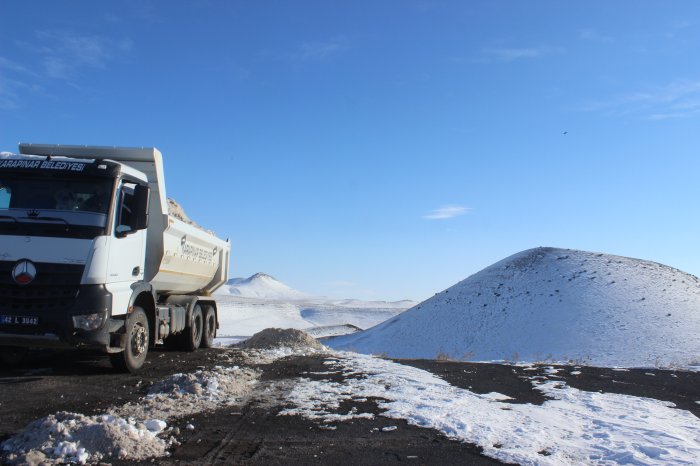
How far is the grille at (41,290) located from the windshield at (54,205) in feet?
1.79

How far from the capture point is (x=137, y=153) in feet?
39.2

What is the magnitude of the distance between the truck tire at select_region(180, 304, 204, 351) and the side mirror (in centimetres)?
513

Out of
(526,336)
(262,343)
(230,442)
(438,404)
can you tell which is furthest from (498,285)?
(230,442)

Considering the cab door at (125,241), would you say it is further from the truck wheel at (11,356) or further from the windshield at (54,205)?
the truck wheel at (11,356)

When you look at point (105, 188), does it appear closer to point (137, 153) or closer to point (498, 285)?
point (137, 153)

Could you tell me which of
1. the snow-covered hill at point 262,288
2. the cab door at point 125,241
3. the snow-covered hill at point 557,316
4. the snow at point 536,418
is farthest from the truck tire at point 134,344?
the snow-covered hill at point 262,288

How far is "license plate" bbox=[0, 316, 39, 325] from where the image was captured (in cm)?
898

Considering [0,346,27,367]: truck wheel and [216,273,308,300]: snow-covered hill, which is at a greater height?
[216,273,308,300]: snow-covered hill

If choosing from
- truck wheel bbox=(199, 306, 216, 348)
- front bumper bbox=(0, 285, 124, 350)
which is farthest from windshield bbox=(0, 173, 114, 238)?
truck wheel bbox=(199, 306, 216, 348)

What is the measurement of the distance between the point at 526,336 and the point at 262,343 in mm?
22094

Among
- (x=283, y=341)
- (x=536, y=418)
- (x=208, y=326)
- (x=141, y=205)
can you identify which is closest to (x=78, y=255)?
(x=141, y=205)

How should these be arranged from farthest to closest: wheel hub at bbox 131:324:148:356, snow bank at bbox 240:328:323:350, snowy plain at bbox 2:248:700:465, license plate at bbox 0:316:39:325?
snow bank at bbox 240:328:323:350
wheel hub at bbox 131:324:148:356
license plate at bbox 0:316:39:325
snowy plain at bbox 2:248:700:465

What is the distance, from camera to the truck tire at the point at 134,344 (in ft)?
33.7

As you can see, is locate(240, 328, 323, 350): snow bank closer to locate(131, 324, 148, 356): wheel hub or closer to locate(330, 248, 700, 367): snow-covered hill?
locate(131, 324, 148, 356): wheel hub
